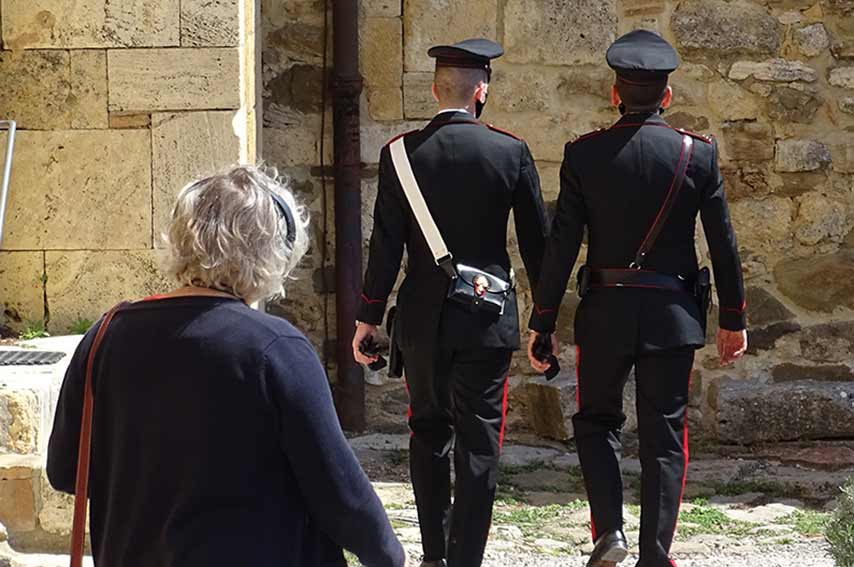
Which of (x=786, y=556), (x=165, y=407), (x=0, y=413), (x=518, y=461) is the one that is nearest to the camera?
(x=165, y=407)

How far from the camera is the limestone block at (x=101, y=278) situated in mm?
5359

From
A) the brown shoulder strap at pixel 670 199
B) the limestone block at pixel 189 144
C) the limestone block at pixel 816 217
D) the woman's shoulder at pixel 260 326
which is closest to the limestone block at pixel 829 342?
the limestone block at pixel 816 217

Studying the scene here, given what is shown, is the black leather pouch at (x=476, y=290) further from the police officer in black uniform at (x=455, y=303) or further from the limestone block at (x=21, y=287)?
the limestone block at (x=21, y=287)

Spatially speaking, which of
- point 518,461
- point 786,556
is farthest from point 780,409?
point 786,556

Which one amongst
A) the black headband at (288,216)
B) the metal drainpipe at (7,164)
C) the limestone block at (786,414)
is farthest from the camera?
the limestone block at (786,414)

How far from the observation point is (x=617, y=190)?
455cm

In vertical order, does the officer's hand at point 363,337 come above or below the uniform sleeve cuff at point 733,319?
below

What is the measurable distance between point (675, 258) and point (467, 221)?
0.64m

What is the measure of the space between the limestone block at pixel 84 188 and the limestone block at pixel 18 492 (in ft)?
3.44

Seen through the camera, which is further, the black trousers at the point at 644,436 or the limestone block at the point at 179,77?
the limestone block at the point at 179,77

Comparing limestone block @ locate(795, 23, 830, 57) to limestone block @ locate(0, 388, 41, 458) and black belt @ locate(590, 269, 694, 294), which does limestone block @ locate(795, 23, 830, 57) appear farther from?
limestone block @ locate(0, 388, 41, 458)

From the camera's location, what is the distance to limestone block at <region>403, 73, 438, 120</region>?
706cm

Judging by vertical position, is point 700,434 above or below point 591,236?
below

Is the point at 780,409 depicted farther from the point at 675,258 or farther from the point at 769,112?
the point at 675,258
